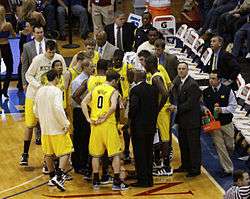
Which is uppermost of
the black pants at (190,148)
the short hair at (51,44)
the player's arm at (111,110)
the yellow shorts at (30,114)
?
the short hair at (51,44)

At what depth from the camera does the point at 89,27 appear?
21922mm

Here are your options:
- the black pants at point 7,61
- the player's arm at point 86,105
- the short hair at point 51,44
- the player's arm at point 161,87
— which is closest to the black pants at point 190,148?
the player's arm at point 161,87

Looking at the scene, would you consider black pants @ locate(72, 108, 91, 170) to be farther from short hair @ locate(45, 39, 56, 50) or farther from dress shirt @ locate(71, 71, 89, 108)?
short hair @ locate(45, 39, 56, 50)

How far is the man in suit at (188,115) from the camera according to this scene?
1303 cm

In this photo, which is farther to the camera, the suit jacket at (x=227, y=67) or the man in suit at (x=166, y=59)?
the suit jacket at (x=227, y=67)

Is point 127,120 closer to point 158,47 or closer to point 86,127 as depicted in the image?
point 86,127

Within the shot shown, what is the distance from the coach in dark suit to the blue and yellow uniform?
0.30 metres

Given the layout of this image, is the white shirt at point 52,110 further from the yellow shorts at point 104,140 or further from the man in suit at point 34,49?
the man in suit at point 34,49

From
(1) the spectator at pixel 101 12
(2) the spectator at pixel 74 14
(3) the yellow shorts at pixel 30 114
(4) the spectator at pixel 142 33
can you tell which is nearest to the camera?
(3) the yellow shorts at pixel 30 114

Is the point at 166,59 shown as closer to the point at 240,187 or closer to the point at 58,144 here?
the point at 58,144

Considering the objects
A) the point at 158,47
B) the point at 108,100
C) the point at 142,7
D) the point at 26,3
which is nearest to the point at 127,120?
the point at 108,100

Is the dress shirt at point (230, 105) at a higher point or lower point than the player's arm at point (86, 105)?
lower

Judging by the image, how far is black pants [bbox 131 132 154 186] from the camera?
41.9ft

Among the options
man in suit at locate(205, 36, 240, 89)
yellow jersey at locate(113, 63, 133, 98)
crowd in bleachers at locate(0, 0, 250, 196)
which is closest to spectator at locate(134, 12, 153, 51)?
crowd in bleachers at locate(0, 0, 250, 196)
